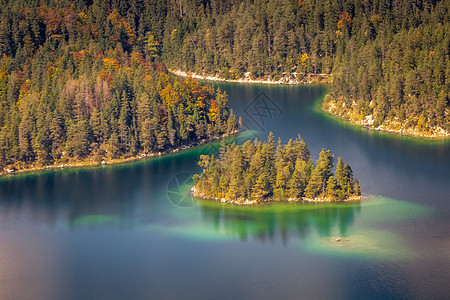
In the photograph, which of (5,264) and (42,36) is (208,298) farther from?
(42,36)

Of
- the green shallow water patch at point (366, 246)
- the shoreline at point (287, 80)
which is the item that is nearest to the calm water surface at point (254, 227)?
the green shallow water patch at point (366, 246)

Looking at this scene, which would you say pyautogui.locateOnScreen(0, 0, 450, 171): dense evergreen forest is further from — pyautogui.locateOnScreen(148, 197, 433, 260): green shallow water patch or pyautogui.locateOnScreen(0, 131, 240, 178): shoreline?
pyautogui.locateOnScreen(148, 197, 433, 260): green shallow water patch

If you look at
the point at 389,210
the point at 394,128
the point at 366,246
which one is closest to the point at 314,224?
the point at 366,246

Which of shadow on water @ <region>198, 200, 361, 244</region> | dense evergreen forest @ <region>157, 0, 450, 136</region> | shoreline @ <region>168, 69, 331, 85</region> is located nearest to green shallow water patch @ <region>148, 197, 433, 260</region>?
shadow on water @ <region>198, 200, 361, 244</region>

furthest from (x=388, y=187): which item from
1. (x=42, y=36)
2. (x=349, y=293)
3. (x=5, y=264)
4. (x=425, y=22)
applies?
(x=42, y=36)

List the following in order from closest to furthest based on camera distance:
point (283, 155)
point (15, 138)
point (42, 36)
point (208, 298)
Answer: point (208, 298) → point (283, 155) → point (15, 138) → point (42, 36)

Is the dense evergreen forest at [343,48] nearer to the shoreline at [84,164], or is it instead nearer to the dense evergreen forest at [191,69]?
the dense evergreen forest at [191,69]

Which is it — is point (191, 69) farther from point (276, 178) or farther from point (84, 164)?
point (276, 178)
